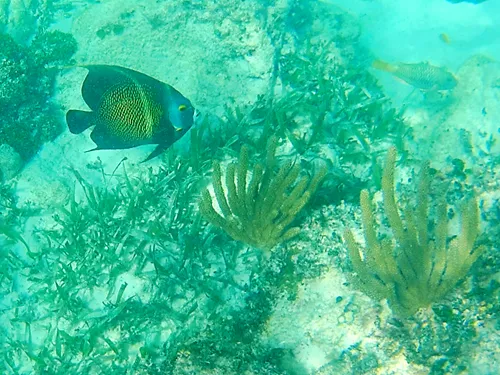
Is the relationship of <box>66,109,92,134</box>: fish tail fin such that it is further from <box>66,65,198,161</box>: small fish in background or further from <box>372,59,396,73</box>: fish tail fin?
<box>372,59,396,73</box>: fish tail fin

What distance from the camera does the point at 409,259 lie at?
10.7ft

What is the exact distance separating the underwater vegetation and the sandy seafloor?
0.57 feet

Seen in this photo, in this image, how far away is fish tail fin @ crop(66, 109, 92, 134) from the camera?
302 cm

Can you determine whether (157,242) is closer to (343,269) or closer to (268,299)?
(268,299)

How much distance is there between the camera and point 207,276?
12.3 ft

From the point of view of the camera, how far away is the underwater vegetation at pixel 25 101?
5273 millimetres

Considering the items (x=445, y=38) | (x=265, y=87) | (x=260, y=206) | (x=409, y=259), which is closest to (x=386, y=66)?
(x=265, y=87)

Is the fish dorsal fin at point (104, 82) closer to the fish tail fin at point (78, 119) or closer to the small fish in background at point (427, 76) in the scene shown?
the fish tail fin at point (78, 119)

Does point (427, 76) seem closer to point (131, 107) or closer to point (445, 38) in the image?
point (445, 38)

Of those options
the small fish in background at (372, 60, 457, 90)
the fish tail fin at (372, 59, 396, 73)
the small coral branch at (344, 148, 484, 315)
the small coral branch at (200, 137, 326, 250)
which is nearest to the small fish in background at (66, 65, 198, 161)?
the small coral branch at (200, 137, 326, 250)

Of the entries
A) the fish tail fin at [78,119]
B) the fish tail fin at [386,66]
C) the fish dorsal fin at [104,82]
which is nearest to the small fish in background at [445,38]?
the fish tail fin at [386,66]

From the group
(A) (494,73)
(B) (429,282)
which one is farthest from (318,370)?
(A) (494,73)

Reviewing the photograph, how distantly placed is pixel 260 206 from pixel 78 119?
1704 mm

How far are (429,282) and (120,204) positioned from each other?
3.23 m
